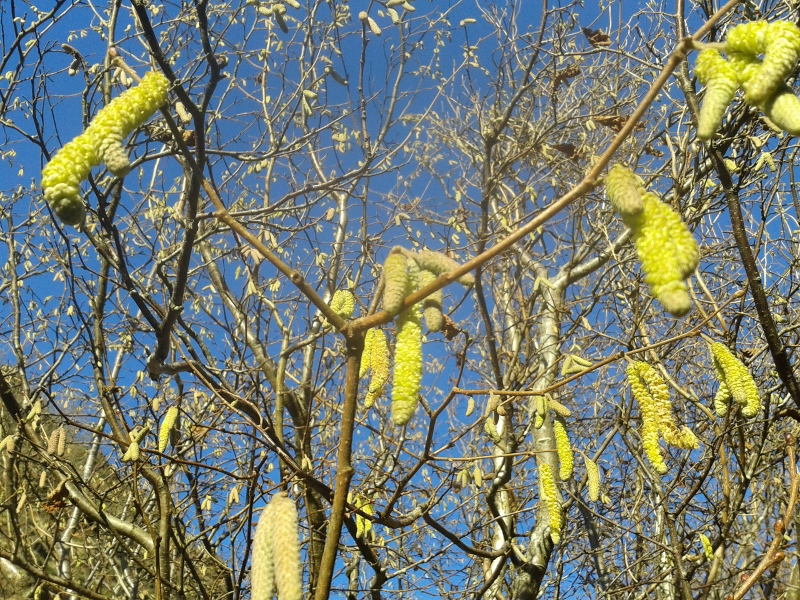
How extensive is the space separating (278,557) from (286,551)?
0.02m

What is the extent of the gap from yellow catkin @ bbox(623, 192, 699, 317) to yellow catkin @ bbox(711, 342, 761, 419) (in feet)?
3.59

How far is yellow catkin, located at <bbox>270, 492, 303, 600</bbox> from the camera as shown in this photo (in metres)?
1.00

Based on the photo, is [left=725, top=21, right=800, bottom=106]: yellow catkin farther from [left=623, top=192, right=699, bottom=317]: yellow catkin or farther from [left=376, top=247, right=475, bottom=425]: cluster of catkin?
[left=376, top=247, right=475, bottom=425]: cluster of catkin

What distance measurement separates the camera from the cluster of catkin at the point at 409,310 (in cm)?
118

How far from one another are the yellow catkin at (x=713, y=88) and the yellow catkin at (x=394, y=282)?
0.57m

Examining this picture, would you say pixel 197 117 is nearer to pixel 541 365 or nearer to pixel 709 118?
pixel 709 118

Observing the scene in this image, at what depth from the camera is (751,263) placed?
224 cm

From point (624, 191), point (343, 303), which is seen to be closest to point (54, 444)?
point (343, 303)

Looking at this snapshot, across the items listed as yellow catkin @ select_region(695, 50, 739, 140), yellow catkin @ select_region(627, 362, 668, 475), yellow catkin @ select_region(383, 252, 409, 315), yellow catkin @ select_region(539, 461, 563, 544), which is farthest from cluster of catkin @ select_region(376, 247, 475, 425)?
yellow catkin @ select_region(539, 461, 563, 544)

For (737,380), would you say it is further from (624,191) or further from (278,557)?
(278,557)

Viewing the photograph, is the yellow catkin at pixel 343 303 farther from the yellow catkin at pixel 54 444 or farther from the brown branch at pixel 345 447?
the yellow catkin at pixel 54 444

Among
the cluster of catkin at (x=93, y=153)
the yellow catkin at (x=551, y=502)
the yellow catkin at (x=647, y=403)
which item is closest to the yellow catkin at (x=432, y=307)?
the cluster of catkin at (x=93, y=153)

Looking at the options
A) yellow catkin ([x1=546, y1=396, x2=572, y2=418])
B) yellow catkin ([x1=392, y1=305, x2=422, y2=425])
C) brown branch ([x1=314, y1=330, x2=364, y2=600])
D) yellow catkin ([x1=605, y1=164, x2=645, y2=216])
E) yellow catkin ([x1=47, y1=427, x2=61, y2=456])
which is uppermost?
yellow catkin ([x1=546, y1=396, x2=572, y2=418])

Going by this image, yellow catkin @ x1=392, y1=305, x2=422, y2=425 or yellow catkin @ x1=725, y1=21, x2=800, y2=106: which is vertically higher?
yellow catkin @ x1=725, y1=21, x2=800, y2=106
